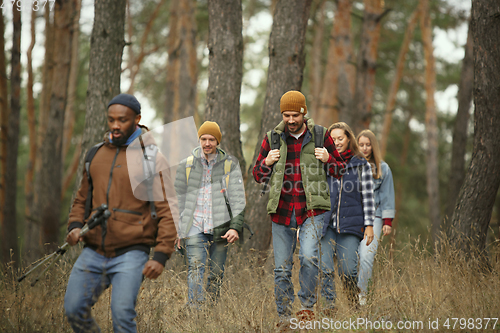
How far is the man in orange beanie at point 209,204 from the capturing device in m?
4.71

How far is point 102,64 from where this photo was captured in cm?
712

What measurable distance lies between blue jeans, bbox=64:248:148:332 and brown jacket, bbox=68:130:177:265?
71mm

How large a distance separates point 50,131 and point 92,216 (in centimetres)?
836

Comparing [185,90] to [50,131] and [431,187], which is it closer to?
[50,131]

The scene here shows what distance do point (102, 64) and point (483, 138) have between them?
579 centimetres

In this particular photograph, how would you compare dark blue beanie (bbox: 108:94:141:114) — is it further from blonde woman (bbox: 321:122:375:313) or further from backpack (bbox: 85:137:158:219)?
blonde woman (bbox: 321:122:375:313)

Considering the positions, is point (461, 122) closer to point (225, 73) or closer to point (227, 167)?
point (225, 73)

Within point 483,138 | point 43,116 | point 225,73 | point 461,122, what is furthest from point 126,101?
point 43,116

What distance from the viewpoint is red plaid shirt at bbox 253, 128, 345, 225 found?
414 cm

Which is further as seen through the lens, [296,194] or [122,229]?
[296,194]

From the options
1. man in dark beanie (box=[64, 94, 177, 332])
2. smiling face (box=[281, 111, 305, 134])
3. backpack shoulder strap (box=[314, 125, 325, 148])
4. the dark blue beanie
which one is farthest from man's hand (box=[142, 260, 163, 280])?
backpack shoulder strap (box=[314, 125, 325, 148])

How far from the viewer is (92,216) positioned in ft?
9.91

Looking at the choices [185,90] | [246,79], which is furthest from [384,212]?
[246,79]

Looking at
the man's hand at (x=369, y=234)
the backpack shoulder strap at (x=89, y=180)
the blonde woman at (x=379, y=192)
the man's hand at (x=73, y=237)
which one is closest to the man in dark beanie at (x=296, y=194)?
the man's hand at (x=369, y=234)
